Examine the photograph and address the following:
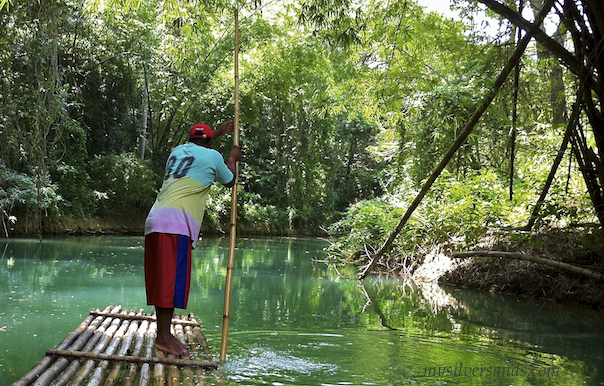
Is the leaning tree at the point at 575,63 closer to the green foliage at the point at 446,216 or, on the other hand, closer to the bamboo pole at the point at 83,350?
the bamboo pole at the point at 83,350

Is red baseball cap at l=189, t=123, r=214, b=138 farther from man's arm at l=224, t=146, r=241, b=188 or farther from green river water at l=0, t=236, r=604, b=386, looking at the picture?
green river water at l=0, t=236, r=604, b=386

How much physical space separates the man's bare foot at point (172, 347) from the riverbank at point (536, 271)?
Result: 4.13 m

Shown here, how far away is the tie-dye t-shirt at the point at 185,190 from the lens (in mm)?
3410

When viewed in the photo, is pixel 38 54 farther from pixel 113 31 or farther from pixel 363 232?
pixel 113 31

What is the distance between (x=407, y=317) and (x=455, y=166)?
664 cm

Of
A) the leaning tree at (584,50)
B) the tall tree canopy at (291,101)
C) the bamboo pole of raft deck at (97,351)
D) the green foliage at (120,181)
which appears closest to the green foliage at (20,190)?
the tall tree canopy at (291,101)

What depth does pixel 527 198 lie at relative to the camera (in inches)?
326

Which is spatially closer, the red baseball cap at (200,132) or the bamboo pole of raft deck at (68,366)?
the bamboo pole of raft deck at (68,366)

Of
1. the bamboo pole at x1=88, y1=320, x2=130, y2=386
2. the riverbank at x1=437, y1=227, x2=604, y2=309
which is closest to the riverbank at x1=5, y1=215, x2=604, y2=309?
the riverbank at x1=437, y1=227, x2=604, y2=309

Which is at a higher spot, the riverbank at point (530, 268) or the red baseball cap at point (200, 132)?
the red baseball cap at point (200, 132)

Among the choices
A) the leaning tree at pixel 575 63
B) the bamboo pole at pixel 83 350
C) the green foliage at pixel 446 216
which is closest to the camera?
the bamboo pole at pixel 83 350

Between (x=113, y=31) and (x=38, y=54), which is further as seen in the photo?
(x=113, y=31)

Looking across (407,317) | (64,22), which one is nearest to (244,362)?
(407,317)

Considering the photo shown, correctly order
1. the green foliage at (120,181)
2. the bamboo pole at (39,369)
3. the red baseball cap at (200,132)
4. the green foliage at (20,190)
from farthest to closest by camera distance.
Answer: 1. the green foliage at (120,181)
2. the green foliage at (20,190)
3. the red baseball cap at (200,132)
4. the bamboo pole at (39,369)
